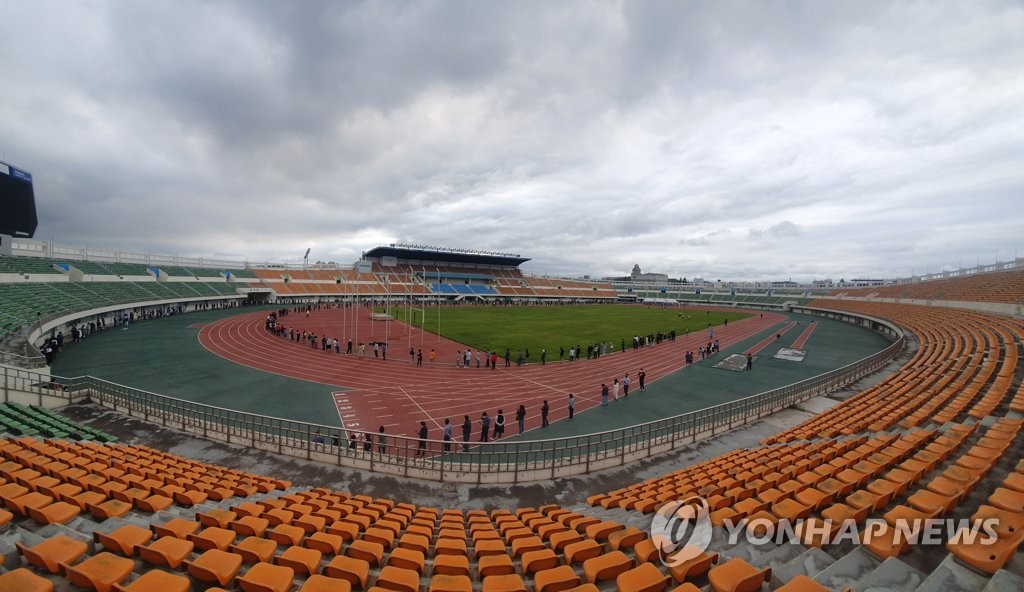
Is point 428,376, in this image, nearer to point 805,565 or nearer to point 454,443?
point 454,443

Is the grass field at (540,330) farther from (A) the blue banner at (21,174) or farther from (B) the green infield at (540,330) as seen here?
(A) the blue banner at (21,174)

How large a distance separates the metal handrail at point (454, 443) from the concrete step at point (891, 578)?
5.72m

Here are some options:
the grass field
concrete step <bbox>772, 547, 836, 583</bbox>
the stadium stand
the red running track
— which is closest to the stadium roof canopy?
the grass field

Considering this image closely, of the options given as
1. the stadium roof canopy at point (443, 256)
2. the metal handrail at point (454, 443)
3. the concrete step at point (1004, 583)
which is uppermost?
the stadium roof canopy at point (443, 256)

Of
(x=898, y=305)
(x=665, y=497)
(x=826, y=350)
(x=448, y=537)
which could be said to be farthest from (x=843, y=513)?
(x=898, y=305)

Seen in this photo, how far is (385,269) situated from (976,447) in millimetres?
92408

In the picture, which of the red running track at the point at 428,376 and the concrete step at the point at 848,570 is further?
the red running track at the point at 428,376

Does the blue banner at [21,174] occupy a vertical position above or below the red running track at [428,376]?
above

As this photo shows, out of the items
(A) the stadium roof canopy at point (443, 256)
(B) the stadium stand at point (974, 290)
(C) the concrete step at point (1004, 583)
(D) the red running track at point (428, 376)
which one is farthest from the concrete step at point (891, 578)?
(A) the stadium roof canopy at point (443, 256)

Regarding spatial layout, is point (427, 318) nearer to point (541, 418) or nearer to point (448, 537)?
point (541, 418)

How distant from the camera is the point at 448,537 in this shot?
582cm

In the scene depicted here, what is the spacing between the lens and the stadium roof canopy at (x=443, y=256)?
90.4m

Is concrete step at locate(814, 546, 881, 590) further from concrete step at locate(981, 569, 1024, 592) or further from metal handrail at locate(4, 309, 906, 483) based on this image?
metal handrail at locate(4, 309, 906, 483)

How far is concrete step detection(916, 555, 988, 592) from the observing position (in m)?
3.71
